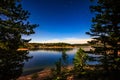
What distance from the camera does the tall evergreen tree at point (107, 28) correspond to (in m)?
13.4

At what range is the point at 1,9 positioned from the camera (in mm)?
11625

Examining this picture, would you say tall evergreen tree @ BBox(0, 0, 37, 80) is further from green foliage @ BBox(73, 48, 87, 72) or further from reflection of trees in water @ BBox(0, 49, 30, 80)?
green foliage @ BBox(73, 48, 87, 72)

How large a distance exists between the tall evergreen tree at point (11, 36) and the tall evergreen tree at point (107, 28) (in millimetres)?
6193

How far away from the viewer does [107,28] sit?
46.3 ft

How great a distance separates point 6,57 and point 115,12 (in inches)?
406

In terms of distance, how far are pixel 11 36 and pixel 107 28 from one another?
28.7 feet

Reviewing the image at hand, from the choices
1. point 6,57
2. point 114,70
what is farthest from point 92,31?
point 6,57

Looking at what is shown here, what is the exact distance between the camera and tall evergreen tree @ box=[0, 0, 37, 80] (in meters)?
11.9

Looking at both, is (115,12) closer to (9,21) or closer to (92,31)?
(92,31)

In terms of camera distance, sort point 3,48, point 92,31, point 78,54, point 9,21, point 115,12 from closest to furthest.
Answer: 1. point 3,48
2. point 9,21
3. point 115,12
4. point 92,31
5. point 78,54

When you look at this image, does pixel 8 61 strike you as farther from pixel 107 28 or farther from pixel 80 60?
pixel 80 60

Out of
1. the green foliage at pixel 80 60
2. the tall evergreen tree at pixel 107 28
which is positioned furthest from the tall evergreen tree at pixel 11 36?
the green foliage at pixel 80 60

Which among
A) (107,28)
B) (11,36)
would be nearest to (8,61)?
(11,36)

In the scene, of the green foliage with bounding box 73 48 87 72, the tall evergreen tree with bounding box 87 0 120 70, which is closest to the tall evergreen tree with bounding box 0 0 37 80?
the tall evergreen tree with bounding box 87 0 120 70
